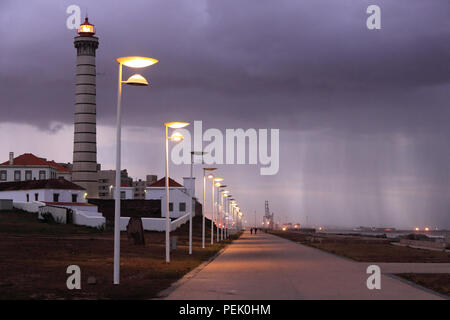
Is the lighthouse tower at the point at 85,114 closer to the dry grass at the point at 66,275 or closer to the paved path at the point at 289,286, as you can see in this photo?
the dry grass at the point at 66,275

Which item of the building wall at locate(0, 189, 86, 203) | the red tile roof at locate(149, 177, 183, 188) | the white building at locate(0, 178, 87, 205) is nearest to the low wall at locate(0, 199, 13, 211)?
the white building at locate(0, 178, 87, 205)

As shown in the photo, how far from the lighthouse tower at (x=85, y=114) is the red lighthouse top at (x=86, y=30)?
0.15 m

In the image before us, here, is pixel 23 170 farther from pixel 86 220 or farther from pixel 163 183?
pixel 86 220

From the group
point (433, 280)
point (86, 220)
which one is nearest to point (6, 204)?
point (86, 220)

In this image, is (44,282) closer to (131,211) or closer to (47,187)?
(47,187)

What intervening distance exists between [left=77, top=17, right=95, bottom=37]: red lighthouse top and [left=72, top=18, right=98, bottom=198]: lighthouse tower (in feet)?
0.50

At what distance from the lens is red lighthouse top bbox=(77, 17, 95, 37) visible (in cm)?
9798

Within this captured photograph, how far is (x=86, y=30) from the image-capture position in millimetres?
98562

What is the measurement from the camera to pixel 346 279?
21.2 meters

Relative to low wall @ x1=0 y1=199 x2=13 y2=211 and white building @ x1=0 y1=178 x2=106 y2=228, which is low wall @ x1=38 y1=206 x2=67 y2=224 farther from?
low wall @ x1=0 y1=199 x2=13 y2=211

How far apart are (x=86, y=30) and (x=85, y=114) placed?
536 inches

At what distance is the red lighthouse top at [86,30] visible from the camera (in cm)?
9798
